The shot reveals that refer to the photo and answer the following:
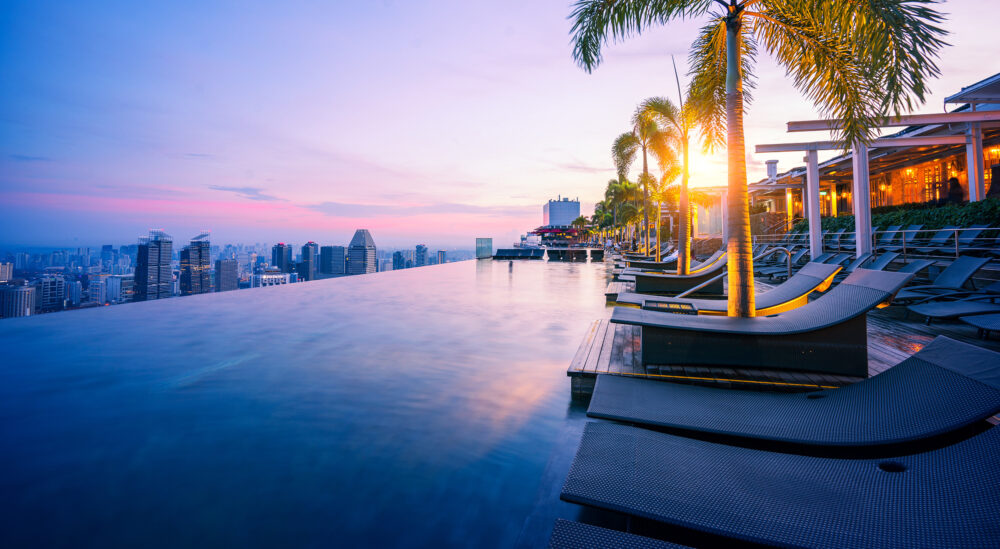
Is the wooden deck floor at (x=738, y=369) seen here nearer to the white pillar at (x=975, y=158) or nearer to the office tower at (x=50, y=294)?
the white pillar at (x=975, y=158)

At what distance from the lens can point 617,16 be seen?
5.26 m

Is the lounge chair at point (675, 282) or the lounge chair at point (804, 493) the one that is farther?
the lounge chair at point (675, 282)

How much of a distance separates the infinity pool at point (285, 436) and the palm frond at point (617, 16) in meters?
4.24

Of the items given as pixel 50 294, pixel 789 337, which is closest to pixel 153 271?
pixel 50 294

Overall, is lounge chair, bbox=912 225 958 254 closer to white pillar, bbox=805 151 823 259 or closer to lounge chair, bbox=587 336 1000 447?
white pillar, bbox=805 151 823 259

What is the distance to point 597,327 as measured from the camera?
18.2ft

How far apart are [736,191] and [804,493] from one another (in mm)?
3640

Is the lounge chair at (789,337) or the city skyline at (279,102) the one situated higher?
the city skyline at (279,102)

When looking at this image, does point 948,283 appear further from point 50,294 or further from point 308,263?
point 308,263

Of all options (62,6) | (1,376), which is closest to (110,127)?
(62,6)

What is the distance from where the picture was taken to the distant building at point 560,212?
182m

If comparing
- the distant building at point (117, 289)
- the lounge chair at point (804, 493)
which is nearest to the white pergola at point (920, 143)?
the lounge chair at point (804, 493)

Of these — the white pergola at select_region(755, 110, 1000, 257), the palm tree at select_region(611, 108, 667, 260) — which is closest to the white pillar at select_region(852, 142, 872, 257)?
the white pergola at select_region(755, 110, 1000, 257)

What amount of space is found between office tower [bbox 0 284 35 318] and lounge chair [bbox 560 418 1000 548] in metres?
12.2
